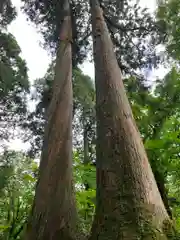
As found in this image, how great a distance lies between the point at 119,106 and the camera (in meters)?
4.20

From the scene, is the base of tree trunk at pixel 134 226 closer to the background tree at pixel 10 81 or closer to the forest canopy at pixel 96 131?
the forest canopy at pixel 96 131

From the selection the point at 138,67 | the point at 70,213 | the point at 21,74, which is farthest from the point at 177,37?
the point at 21,74

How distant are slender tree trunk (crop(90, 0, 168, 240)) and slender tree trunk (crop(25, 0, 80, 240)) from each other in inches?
28.7

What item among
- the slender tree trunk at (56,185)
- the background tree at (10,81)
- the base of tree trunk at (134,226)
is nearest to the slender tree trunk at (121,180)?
the base of tree trunk at (134,226)

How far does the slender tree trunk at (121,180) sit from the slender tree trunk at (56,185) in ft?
2.39

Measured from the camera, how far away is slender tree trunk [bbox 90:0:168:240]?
9.07 feet

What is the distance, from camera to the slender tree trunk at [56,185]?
12.0ft

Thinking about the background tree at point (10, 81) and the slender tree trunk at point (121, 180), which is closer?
the slender tree trunk at point (121, 180)

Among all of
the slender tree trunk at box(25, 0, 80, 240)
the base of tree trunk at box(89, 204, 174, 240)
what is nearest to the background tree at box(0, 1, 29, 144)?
the slender tree trunk at box(25, 0, 80, 240)

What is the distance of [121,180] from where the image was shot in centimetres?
314

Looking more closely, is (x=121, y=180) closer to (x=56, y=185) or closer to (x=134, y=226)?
(x=134, y=226)

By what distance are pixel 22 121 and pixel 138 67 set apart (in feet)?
15.9

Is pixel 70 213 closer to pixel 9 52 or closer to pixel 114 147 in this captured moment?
pixel 114 147

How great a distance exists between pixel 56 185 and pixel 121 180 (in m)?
1.23
